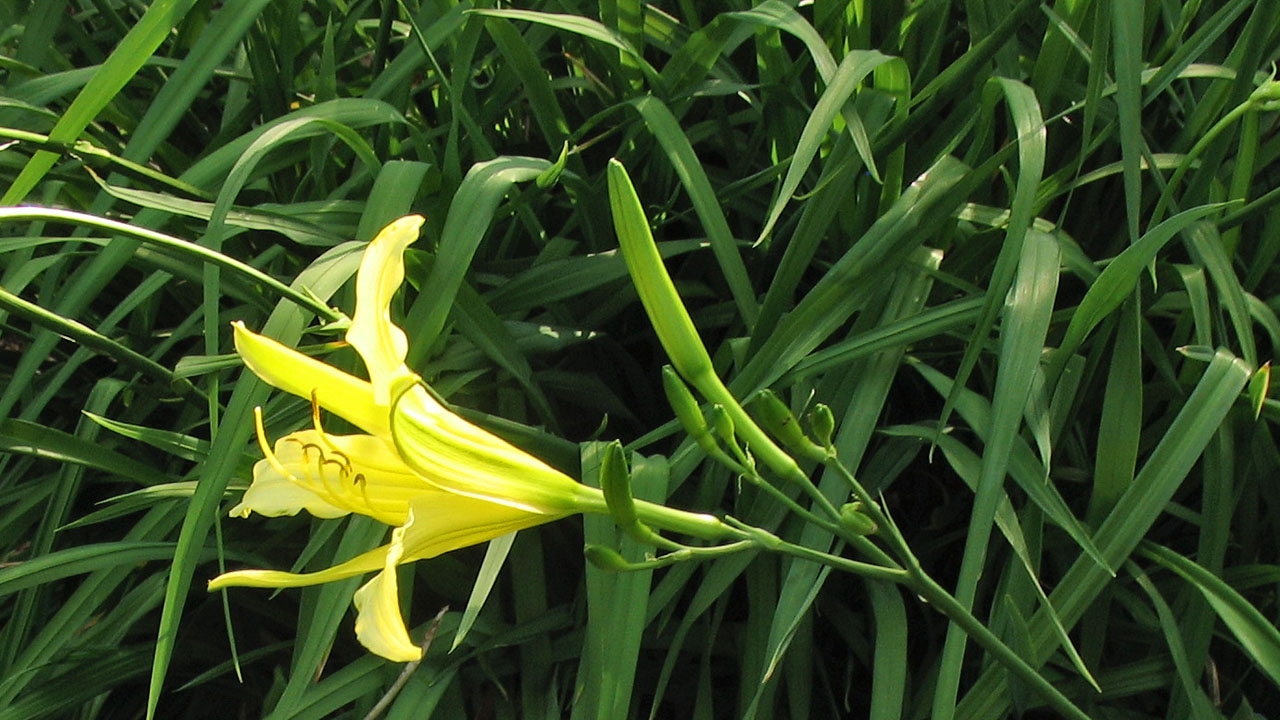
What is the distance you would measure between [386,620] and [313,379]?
139 mm

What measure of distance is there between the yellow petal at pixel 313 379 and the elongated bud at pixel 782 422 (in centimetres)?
20

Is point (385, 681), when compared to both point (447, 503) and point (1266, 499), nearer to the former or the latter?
point (447, 503)

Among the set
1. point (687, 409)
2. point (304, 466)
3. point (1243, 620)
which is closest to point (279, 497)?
point (304, 466)

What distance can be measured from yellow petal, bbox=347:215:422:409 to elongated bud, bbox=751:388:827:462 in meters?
0.19

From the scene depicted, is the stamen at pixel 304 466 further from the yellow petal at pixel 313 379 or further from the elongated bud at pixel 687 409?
the elongated bud at pixel 687 409

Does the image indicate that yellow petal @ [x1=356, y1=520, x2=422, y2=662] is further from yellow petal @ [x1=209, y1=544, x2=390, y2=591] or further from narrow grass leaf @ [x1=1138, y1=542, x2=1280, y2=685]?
narrow grass leaf @ [x1=1138, y1=542, x2=1280, y2=685]

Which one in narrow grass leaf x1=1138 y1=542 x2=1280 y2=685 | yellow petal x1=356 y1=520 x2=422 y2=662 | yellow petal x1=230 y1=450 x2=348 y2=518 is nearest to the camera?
yellow petal x1=356 y1=520 x2=422 y2=662

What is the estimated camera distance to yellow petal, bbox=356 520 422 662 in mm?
578

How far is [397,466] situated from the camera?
2.16ft

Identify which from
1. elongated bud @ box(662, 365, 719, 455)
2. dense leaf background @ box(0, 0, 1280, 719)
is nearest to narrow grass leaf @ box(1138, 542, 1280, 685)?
dense leaf background @ box(0, 0, 1280, 719)

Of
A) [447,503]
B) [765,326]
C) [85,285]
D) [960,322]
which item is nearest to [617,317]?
[765,326]

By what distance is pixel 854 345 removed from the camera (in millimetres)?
973

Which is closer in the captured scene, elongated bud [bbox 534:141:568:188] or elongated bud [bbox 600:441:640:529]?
elongated bud [bbox 600:441:640:529]

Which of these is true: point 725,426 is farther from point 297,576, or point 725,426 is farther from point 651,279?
point 297,576
